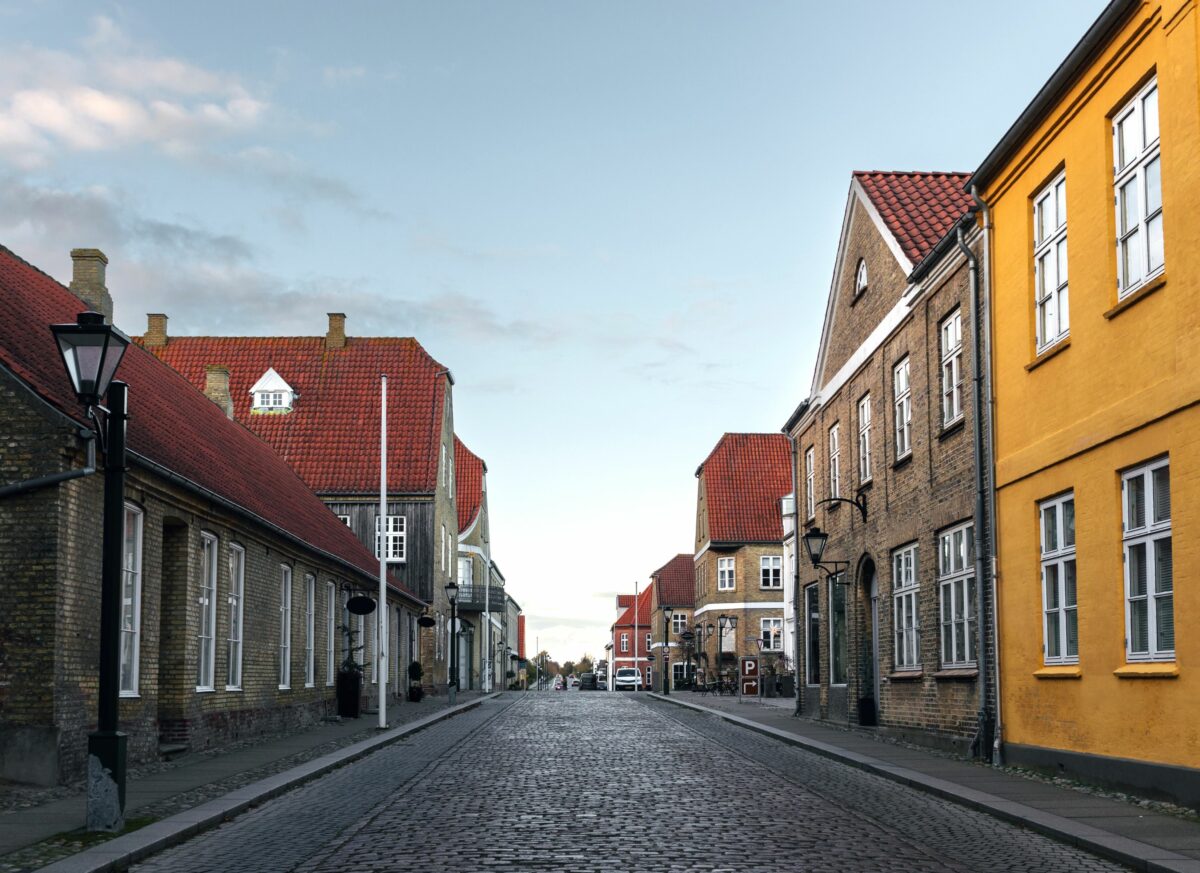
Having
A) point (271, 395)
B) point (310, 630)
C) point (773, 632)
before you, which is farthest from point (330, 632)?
point (773, 632)

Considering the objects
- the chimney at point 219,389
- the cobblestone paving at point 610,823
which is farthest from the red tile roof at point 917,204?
the chimney at point 219,389

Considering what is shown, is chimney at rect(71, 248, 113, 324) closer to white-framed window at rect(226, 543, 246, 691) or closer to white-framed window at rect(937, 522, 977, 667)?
white-framed window at rect(226, 543, 246, 691)

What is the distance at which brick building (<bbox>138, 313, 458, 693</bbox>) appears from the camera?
152 feet

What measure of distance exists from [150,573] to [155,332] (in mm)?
35450

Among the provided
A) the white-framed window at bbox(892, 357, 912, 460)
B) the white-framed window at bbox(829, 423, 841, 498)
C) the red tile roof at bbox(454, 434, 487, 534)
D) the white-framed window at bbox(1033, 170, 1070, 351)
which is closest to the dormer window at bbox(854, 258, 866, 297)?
the white-framed window at bbox(892, 357, 912, 460)

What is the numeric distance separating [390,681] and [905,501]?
69.2 ft

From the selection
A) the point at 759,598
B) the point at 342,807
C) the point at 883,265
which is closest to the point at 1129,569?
the point at 342,807

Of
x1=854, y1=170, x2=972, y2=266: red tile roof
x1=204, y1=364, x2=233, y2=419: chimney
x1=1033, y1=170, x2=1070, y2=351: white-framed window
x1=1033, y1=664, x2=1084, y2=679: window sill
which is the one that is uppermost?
x1=854, y1=170, x2=972, y2=266: red tile roof

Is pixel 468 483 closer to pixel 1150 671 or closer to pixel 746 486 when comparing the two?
pixel 746 486

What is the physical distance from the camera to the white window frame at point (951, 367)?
19.5 metres

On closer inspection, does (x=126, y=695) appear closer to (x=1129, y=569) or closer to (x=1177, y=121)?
(x=1129, y=569)

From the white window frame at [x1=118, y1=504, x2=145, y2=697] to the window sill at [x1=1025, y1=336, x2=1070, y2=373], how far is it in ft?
33.6

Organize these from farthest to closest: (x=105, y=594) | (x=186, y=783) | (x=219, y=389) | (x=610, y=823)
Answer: (x=219, y=389)
(x=186, y=783)
(x=610, y=823)
(x=105, y=594)

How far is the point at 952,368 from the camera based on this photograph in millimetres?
19922
